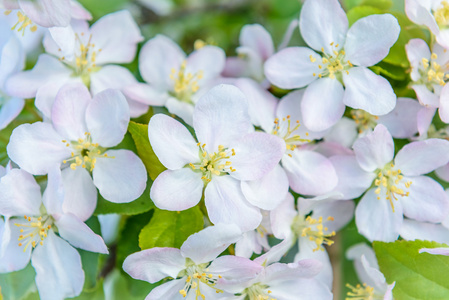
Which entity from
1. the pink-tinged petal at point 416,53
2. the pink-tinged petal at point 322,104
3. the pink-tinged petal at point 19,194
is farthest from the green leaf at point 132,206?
the pink-tinged petal at point 416,53

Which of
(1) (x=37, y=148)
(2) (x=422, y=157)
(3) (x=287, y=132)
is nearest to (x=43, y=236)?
(1) (x=37, y=148)

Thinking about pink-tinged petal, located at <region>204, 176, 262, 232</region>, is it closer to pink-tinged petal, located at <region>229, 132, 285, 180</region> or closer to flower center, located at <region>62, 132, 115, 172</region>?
pink-tinged petal, located at <region>229, 132, 285, 180</region>

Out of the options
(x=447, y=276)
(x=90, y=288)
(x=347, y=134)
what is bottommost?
(x=90, y=288)

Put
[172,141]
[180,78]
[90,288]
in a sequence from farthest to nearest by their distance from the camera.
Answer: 1. [180,78]
2. [90,288]
3. [172,141]

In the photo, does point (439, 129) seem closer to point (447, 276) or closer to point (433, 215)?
point (433, 215)


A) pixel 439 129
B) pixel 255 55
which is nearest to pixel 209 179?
pixel 255 55
